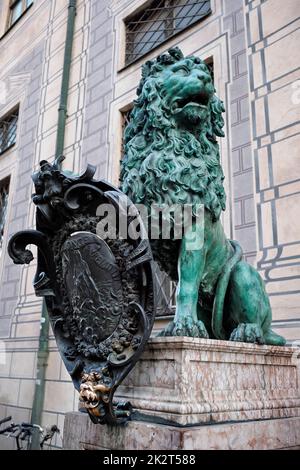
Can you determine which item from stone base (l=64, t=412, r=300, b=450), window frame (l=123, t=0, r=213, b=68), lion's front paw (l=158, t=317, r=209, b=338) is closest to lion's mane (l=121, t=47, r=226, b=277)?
lion's front paw (l=158, t=317, r=209, b=338)

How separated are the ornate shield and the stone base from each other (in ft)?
0.32

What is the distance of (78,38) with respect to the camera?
8008 millimetres

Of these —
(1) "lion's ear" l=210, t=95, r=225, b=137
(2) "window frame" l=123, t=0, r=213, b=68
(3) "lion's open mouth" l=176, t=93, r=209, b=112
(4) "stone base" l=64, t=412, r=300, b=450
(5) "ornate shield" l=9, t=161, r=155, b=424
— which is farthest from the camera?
(2) "window frame" l=123, t=0, r=213, b=68

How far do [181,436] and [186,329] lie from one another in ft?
1.54

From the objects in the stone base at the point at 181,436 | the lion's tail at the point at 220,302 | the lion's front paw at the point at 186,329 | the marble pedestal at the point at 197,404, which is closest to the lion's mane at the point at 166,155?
the lion's tail at the point at 220,302

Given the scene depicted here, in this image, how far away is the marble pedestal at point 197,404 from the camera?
1.69 m

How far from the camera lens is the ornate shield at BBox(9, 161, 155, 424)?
1.79 m

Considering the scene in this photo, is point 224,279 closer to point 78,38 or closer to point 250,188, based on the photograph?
point 250,188

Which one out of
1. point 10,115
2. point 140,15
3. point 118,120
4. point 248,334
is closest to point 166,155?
point 248,334

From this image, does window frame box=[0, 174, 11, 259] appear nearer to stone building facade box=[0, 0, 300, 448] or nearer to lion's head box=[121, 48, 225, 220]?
stone building facade box=[0, 0, 300, 448]

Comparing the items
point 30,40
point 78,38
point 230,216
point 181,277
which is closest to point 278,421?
point 181,277

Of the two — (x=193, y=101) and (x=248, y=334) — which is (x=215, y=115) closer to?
(x=193, y=101)
